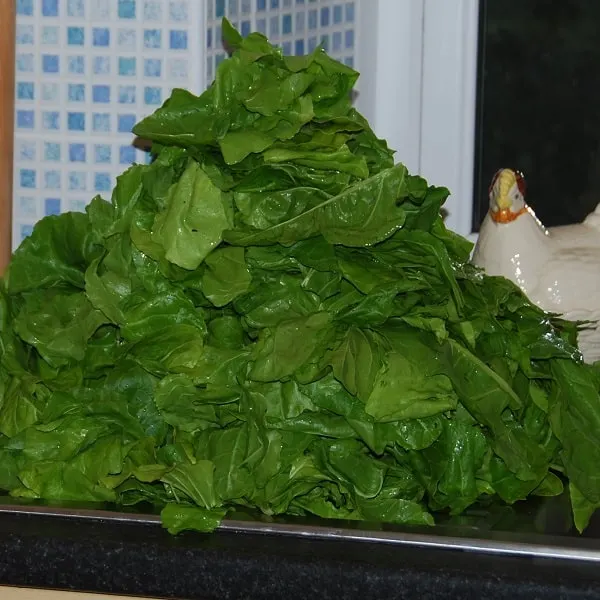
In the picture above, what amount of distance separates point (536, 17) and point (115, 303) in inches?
30.4

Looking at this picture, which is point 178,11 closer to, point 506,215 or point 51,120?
point 51,120

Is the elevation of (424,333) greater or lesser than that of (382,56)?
lesser

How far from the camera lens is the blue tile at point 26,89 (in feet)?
4.07

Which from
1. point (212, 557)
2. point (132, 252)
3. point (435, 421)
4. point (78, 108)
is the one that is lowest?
point (212, 557)

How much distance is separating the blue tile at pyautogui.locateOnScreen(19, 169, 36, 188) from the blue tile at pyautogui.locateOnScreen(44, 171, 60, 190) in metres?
0.01

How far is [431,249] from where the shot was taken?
1.02m

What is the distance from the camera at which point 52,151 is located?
4.11ft

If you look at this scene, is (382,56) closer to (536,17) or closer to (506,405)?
(536,17)

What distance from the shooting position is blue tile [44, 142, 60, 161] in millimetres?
1251

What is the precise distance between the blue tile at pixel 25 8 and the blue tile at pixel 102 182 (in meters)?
0.19

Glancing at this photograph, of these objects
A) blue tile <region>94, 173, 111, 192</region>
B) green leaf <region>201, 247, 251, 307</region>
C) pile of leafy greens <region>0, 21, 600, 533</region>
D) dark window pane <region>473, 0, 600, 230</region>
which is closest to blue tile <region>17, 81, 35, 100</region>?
blue tile <region>94, 173, 111, 192</region>

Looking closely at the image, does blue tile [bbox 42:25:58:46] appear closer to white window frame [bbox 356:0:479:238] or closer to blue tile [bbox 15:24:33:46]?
blue tile [bbox 15:24:33:46]

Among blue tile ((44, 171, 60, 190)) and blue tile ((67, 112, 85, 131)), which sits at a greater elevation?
blue tile ((67, 112, 85, 131))

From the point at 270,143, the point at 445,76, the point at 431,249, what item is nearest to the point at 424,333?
the point at 431,249
